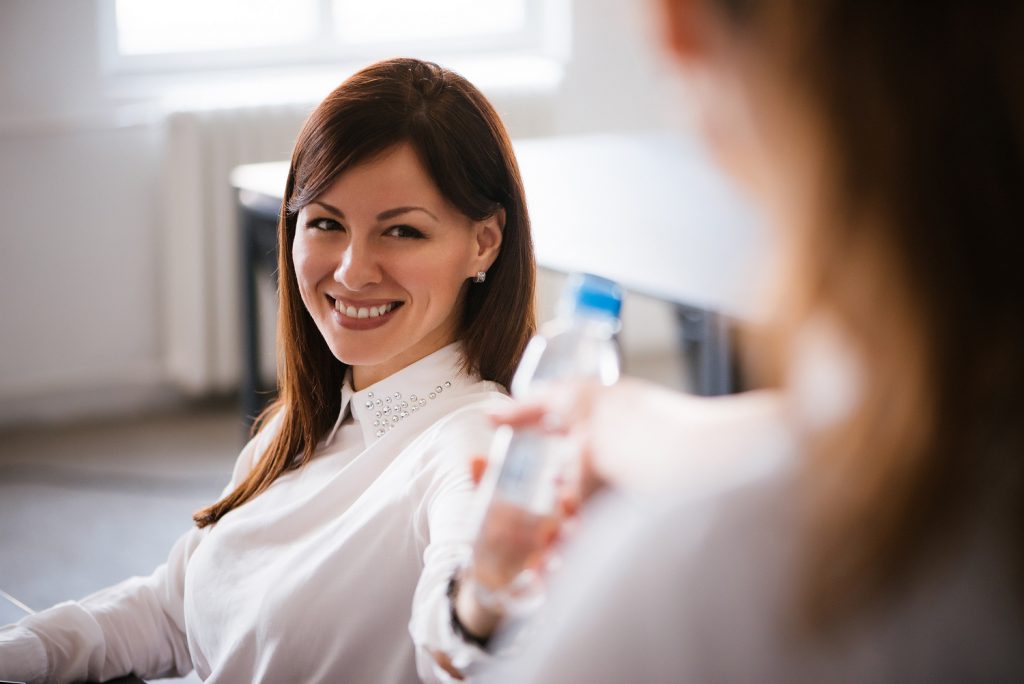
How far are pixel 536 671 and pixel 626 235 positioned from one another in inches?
67.5

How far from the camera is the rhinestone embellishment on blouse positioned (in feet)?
4.41

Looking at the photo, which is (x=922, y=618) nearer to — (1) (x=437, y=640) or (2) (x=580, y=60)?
(1) (x=437, y=640)

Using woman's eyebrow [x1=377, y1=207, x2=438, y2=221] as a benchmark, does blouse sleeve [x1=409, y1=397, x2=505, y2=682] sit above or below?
below

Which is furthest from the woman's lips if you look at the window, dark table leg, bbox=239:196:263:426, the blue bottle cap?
the window

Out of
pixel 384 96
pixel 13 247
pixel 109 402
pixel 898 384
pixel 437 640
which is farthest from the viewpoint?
pixel 109 402

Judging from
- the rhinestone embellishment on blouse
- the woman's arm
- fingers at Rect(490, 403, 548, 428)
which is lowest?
the woman's arm

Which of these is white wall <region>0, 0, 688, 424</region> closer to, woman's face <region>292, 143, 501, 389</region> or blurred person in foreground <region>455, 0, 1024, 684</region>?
woman's face <region>292, 143, 501, 389</region>

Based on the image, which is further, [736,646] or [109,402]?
[109,402]

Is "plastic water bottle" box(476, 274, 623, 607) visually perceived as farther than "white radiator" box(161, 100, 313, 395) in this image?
No

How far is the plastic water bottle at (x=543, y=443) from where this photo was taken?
0.73 meters

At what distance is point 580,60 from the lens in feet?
13.9

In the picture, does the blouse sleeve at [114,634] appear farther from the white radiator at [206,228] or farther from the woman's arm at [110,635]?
the white radiator at [206,228]

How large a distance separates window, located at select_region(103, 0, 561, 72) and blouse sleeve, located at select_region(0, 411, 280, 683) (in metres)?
2.66

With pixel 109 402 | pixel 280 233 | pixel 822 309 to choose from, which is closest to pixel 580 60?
pixel 109 402
